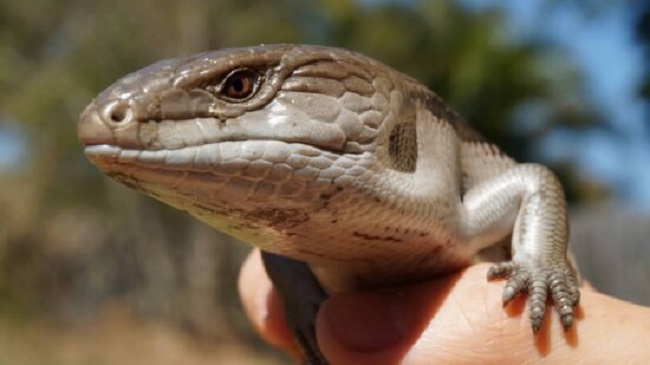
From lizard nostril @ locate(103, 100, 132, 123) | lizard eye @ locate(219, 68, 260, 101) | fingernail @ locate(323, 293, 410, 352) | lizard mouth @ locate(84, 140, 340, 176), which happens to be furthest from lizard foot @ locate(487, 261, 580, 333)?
lizard nostril @ locate(103, 100, 132, 123)

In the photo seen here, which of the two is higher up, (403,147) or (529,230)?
(403,147)

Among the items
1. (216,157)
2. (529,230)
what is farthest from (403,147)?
(216,157)

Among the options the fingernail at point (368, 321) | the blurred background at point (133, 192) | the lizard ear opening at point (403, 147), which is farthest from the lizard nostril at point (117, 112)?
the blurred background at point (133, 192)

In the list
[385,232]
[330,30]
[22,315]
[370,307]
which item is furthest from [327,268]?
[22,315]

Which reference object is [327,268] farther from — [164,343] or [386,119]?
[164,343]

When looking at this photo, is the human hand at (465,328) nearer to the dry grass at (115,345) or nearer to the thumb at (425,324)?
the thumb at (425,324)

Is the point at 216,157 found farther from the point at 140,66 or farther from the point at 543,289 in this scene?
the point at 140,66

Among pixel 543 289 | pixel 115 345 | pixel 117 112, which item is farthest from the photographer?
pixel 115 345

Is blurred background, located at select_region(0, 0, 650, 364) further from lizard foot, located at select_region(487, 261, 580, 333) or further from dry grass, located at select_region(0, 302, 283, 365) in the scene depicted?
lizard foot, located at select_region(487, 261, 580, 333)
